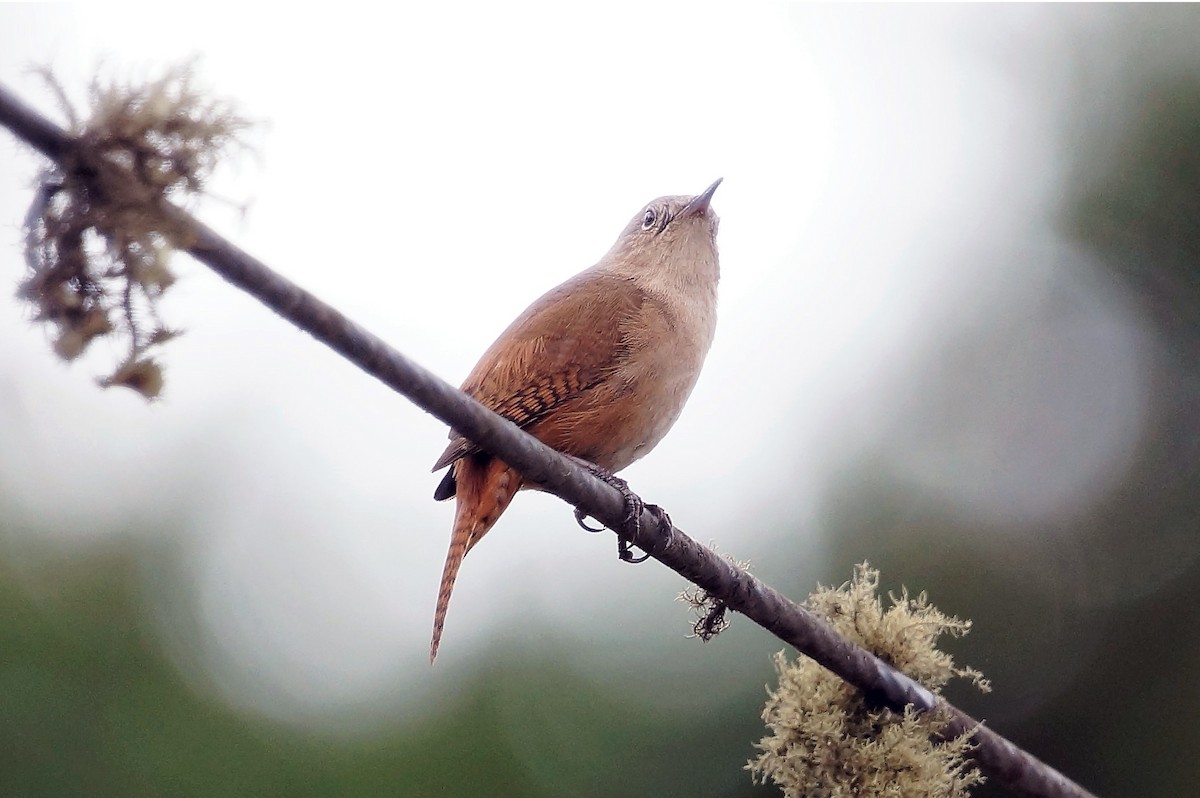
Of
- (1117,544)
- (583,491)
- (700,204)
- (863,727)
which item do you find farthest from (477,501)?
(1117,544)

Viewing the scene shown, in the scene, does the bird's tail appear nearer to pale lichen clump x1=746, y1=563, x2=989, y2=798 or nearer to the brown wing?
the brown wing

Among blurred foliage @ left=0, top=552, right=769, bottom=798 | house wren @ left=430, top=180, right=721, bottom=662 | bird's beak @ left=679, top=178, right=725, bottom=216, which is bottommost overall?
blurred foliage @ left=0, top=552, right=769, bottom=798

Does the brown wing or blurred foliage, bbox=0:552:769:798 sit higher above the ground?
the brown wing

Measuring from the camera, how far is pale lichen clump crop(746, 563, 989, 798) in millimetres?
1953

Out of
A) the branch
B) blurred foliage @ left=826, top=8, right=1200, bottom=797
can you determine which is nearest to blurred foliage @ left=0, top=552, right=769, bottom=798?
blurred foliage @ left=826, top=8, right=1200, bottom=797

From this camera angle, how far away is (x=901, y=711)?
6.75 ft

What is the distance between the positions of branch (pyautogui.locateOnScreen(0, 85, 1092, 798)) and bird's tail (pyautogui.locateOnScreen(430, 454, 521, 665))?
66 centimetres

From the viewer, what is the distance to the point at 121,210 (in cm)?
119

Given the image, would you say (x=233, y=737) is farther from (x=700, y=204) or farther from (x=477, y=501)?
(x=700, y=204)


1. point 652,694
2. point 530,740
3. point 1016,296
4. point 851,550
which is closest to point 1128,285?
point 1016,296

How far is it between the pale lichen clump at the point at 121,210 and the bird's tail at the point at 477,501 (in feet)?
5.10

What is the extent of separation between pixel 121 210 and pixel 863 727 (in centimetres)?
159

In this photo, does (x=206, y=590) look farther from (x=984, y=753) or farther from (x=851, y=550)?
(x=984, y=753)

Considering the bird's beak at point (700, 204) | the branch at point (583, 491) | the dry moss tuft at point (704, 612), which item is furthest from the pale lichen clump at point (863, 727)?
the bird's beak at point (700, 204)
